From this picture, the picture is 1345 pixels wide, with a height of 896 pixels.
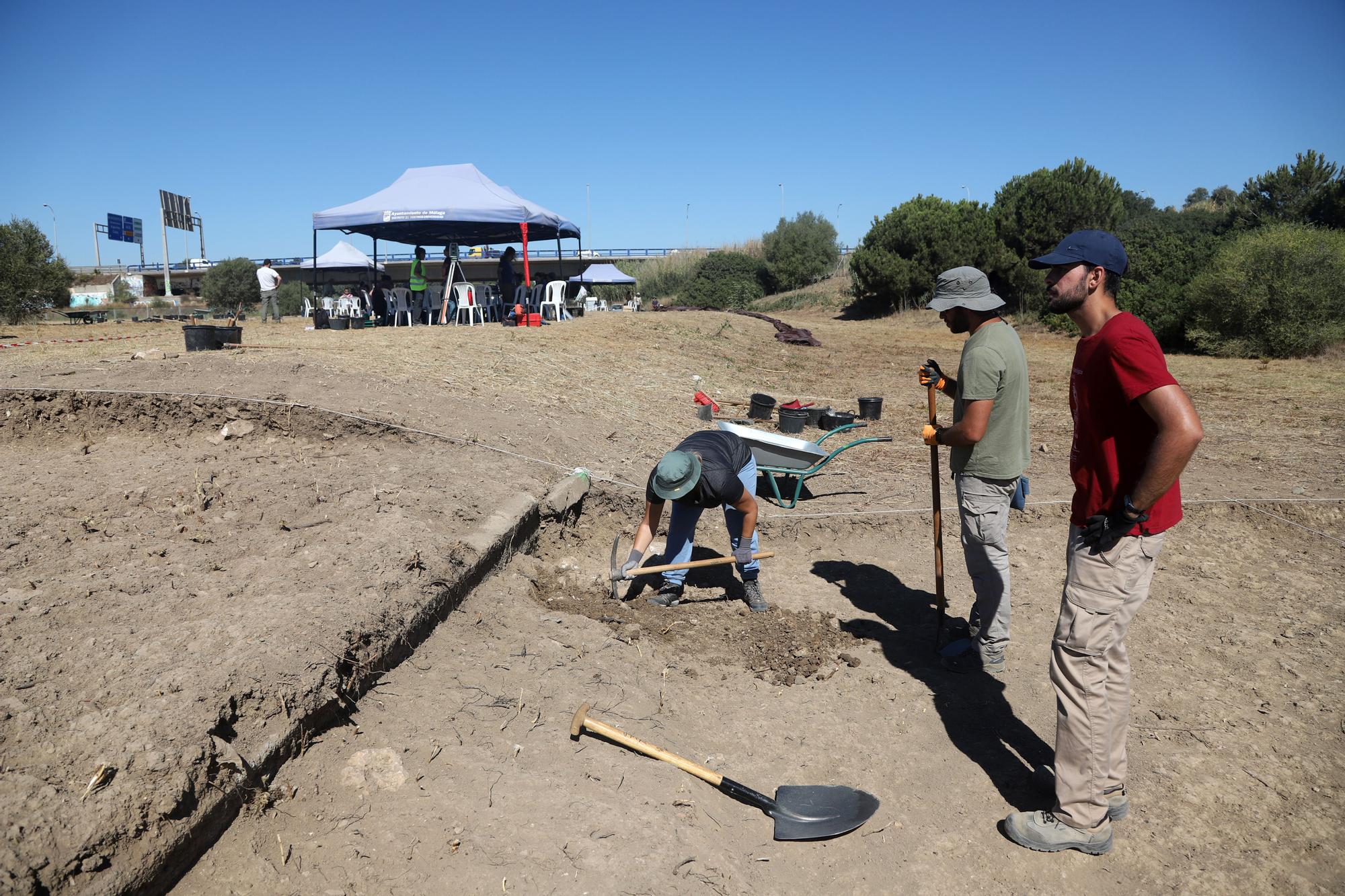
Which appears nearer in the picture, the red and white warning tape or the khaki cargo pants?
the khaki cargo pants

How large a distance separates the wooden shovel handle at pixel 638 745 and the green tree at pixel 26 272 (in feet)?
77.5

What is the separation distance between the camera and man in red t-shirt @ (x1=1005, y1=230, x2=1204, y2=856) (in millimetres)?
2465

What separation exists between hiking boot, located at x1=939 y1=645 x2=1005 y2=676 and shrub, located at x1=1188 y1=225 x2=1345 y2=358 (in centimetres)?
1602

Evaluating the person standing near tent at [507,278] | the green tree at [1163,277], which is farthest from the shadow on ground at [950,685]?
the green tree at [1163,277]

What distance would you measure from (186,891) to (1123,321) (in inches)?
124

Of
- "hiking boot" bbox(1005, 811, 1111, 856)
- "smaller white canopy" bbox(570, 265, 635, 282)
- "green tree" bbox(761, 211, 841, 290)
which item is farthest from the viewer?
"green tree" bbox(761, 211, 841, 290)

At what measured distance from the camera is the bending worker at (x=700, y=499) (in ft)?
13.7

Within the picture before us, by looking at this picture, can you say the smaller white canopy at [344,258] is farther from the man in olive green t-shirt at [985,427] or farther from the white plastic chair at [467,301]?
the man in olive green t-shirt at [985,427]

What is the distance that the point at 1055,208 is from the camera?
2812 cm

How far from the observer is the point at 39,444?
6.09m

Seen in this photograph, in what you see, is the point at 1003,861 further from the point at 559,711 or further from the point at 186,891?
the point at 186,891

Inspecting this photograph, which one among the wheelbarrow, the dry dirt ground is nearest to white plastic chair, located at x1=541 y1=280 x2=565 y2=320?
the dry dirt ground

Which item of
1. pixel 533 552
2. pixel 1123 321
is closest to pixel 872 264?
pixel 533 552

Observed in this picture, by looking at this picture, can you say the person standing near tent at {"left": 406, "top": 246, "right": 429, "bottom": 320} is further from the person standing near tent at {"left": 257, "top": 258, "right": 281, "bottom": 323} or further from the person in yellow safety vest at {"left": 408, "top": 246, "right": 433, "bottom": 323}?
the person standing near tent at {"left": 257, "top": 258, "right": 281, "bottom": 323}
